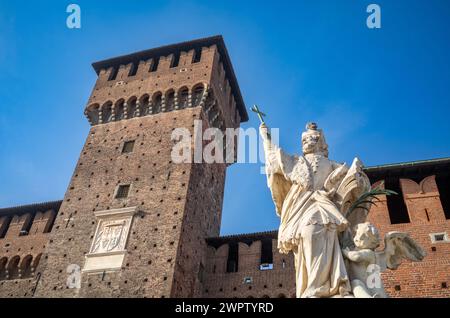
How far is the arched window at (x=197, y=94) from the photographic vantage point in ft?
60.6

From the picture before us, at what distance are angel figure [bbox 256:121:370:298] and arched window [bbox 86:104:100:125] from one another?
57.9ft

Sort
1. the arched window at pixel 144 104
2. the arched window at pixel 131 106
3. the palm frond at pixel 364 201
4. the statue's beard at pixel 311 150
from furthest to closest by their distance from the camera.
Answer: the arched window at pixel 131 106 < the arched window at pixel 144 104 < the statue's beard at pixel 311 150 < the palm frond at pixel 364 201

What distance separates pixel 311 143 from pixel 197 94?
15.7 metres

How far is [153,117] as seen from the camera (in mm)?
18906

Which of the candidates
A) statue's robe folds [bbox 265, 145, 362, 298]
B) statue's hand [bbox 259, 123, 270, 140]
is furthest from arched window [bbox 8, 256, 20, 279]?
statue's robe folds [bbox 265, 145, 362, 298]

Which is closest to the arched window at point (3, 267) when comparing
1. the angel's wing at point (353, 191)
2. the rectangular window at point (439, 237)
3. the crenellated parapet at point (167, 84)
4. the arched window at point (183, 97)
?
the crenellated parapet at point (167, 84)

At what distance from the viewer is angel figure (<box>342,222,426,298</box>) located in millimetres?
2439

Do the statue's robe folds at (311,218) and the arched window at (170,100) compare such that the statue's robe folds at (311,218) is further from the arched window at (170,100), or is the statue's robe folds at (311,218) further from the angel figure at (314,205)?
the arched window at (170,100)

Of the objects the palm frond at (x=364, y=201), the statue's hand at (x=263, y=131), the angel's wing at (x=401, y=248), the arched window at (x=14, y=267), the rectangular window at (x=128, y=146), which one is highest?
the rectangular window at (x=128, y=146)

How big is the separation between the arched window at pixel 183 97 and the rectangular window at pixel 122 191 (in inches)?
162

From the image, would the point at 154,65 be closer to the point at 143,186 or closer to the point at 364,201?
the point at 143,186
